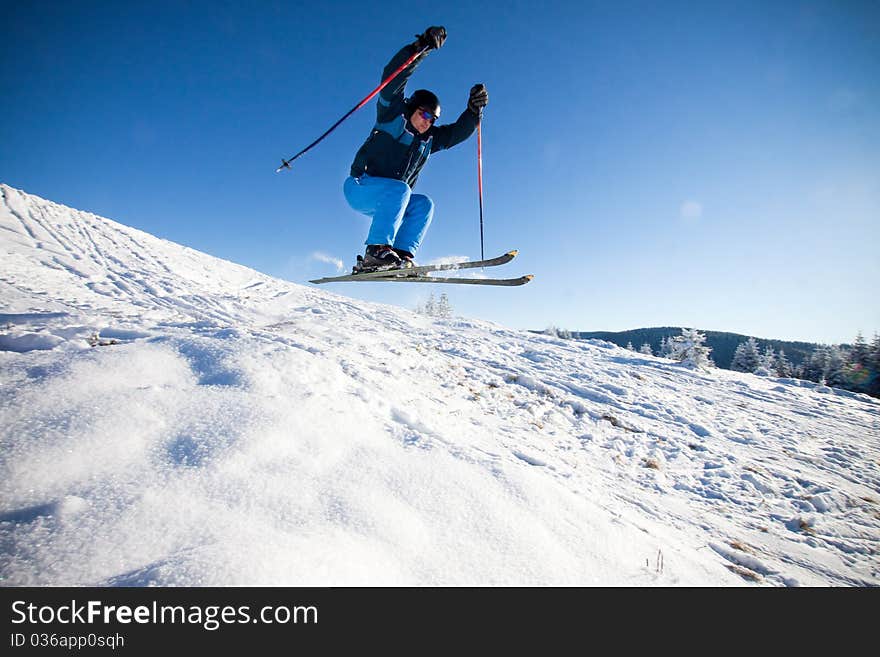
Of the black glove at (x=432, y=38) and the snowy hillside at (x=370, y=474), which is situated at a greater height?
the black glove at (x=432, y=38)

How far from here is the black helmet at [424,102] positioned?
156 inches

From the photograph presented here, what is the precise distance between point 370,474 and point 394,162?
360 cm

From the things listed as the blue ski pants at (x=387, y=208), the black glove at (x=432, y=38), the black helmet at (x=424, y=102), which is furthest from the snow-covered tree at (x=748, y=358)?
the black glove at (x=432, y=38)

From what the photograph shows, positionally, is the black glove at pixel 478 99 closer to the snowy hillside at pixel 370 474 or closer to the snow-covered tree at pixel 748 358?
the snowy hillside at pixel 370 474

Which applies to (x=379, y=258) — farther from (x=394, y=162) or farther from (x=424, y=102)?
(x=424, y=102)

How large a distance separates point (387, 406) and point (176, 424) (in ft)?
5.75

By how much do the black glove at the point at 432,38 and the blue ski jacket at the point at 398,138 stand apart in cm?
13

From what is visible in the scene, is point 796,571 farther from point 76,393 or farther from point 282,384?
point 76,393

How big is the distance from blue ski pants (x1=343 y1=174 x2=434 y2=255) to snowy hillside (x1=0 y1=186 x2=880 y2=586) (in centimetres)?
178

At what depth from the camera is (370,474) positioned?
221 cm

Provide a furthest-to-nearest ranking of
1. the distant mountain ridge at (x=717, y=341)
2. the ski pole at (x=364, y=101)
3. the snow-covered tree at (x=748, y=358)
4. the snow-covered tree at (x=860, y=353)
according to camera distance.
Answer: the distant mountain ridge at (x=717, y=341)
the snow-covered tree at (x=748, y=358)
the snow-covered tree at (x=860, y=353)
the ski pole at (x=364, y=101)

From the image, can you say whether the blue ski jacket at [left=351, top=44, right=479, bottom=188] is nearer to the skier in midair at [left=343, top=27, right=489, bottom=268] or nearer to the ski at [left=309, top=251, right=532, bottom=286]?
the skier in midair at [left=343, top=27, right=489, bottom=268]
